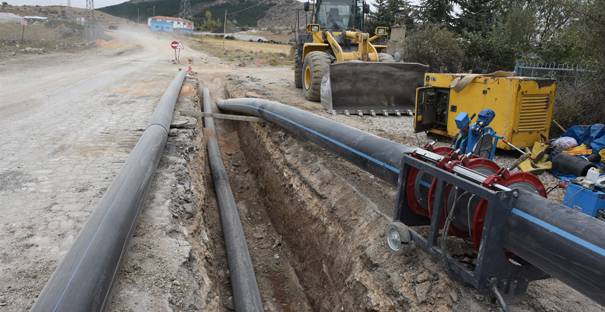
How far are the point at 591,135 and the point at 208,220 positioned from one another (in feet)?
22.7

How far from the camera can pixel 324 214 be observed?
16.8 feet

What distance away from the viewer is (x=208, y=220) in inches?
225

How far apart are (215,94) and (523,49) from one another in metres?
12.6

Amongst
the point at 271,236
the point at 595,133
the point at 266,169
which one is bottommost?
the point at 271,236

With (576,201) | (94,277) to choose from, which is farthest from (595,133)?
(94,277)

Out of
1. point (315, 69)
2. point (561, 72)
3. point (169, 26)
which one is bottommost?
point (315, 69)

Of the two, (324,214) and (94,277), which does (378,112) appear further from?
(94,277)

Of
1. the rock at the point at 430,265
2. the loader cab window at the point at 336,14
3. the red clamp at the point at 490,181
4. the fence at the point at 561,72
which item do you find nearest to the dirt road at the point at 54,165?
the rock at the point at 430,265

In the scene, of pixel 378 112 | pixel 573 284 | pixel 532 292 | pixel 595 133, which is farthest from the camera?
pixel 378 112

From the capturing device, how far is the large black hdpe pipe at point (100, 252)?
2.31 meters

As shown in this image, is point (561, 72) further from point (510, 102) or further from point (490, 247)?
point (490, 247)

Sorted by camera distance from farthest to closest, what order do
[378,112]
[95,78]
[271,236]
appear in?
[95,78] < [378,112] < [271,236]

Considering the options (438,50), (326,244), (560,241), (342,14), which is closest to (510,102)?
(326,244)

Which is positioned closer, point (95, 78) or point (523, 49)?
point (95, 78)
